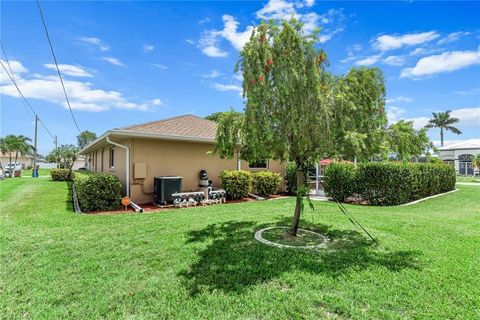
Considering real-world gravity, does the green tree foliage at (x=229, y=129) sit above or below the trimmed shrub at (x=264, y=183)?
above

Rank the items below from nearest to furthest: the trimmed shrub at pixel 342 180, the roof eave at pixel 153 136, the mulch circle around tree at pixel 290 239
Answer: the mulch circle around tree at pixel 290 239 → the roof eave at pixel 153 136 → the trimmed shrub at pixel 342 180

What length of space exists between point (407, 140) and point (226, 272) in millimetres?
3912

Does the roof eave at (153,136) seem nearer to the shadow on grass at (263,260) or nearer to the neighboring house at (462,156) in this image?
the shadow on grass at (263,260)

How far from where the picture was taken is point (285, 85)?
4.45 meters

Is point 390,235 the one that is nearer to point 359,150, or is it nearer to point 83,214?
point 359,150

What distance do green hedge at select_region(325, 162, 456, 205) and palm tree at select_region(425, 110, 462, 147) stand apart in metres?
46.1

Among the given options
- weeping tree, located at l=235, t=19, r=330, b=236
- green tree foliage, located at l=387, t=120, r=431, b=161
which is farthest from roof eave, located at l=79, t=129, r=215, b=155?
green tree foliage, located at l=387, t=120, r=431, b=161

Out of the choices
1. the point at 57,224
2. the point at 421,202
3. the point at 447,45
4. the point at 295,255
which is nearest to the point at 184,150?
the point at 57,224

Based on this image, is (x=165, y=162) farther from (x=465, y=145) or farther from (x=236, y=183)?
(x=465, y=145)

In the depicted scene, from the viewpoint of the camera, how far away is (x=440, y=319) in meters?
2.78

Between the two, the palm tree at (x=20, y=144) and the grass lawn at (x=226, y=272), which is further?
the palm tree at (x=20, y=144)

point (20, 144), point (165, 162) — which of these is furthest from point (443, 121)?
point (20, 144)

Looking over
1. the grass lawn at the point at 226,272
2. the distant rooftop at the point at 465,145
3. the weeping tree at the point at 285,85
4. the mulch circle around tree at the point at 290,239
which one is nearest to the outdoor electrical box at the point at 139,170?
the grass lawn at the point at 226,272

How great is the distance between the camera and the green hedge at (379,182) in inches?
424
